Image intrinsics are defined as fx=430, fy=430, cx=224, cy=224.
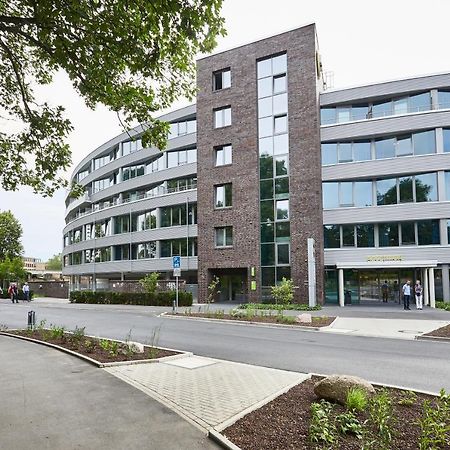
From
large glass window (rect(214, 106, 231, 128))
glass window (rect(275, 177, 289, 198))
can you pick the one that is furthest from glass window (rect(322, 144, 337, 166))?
large glass window (rect(214, 106, 231, 128))

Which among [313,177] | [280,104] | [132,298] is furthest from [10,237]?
[313,177]

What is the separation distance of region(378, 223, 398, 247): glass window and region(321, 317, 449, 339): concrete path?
10.4 meters

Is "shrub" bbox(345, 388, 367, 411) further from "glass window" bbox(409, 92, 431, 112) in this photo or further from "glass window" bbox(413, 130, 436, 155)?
"glass window" bbox(409, 92, 431, 112)

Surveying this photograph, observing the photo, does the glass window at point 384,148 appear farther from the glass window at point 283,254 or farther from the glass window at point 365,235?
the glass window at point 283,254

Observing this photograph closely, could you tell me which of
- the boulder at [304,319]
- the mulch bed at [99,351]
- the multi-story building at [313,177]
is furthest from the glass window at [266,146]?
the mulch bed at [99,351]

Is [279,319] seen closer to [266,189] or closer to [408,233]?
[266,189]

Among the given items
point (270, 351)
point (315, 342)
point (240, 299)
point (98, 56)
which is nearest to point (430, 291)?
point (240, 299)

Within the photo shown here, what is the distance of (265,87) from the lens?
1296 inches

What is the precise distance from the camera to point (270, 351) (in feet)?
38.9

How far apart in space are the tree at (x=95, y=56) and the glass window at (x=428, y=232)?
24014 mm

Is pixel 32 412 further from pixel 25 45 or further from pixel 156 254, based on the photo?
pixel 156 254

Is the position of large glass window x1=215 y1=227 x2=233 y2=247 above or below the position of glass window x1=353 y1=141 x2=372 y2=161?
below

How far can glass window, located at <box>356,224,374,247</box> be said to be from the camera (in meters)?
30.3

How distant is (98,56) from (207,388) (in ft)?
20.4
